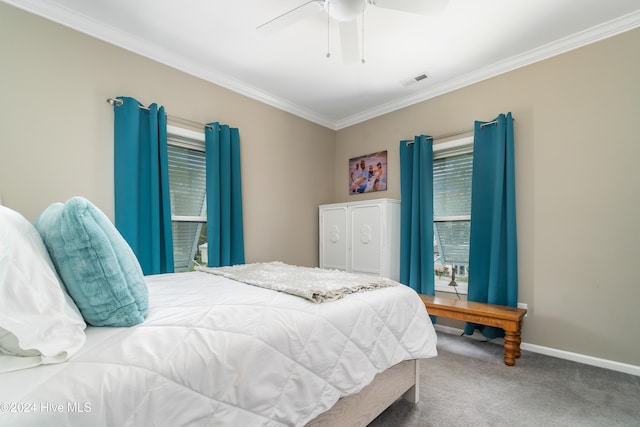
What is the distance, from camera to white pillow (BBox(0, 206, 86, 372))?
2.17 feet

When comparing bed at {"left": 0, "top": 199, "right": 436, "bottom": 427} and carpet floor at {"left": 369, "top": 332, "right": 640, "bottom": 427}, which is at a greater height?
bed at {"left": 0, "top": 199, "right": 436, "bottom": 427}

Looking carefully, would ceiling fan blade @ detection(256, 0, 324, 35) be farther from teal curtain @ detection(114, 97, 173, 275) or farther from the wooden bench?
the wooden bench

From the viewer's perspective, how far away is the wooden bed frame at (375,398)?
1.21m

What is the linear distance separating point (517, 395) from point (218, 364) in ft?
6.66

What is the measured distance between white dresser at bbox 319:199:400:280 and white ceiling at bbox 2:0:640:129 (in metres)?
1.45

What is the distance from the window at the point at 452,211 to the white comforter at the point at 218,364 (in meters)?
1.98

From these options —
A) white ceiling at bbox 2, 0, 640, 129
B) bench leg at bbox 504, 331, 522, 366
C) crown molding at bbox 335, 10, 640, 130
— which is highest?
white ceiling at bbox 2, 0, 640, 129

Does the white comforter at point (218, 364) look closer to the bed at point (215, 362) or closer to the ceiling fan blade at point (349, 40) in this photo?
the bed at point (215, 362)

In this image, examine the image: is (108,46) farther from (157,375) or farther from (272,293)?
(157,375)

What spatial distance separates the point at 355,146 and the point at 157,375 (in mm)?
3832

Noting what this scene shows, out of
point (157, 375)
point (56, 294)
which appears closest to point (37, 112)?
point (56, 294)

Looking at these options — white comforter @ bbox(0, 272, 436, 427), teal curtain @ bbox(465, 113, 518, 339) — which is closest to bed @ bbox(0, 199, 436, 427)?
white comforter @ bbox(0, 272, 436, 427)

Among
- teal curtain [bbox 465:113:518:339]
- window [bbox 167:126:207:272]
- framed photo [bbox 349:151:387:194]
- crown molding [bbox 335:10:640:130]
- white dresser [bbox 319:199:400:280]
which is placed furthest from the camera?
framed photo [bbox 349:151:387:194]

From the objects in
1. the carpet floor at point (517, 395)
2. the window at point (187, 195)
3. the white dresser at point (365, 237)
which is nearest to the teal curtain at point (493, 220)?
the carpet floor at point (517, 395)
